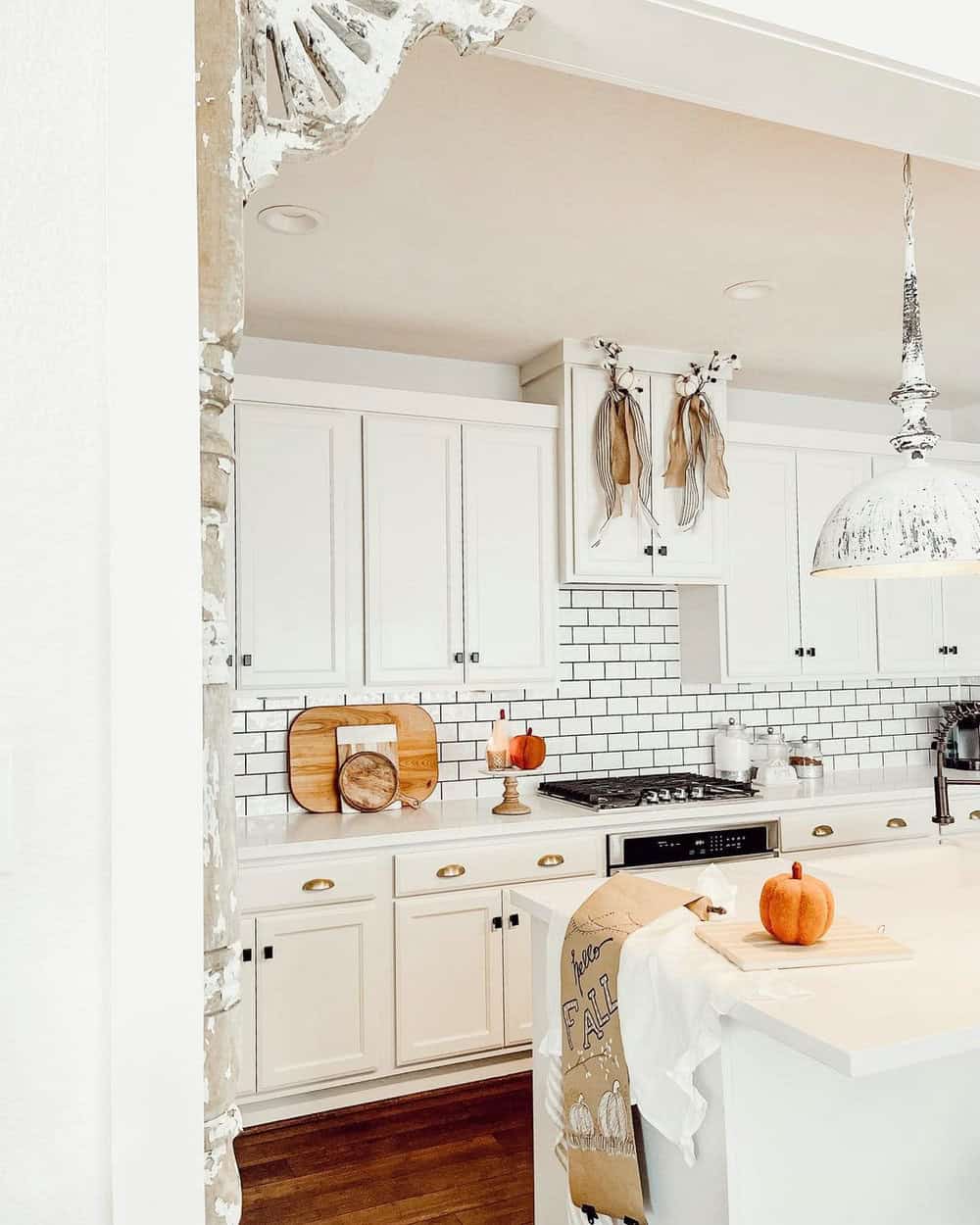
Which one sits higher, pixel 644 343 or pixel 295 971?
pixel 644 343

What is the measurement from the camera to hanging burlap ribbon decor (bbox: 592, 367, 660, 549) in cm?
384

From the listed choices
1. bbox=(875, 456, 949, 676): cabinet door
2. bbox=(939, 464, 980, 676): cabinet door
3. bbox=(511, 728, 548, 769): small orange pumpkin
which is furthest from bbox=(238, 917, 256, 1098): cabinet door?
bbox=(939, 464, 980, 676): cabinet door

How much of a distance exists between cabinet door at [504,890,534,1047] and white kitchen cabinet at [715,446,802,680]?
1395 mm

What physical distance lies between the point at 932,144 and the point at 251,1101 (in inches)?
121

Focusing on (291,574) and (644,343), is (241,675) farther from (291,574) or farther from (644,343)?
(644,343)

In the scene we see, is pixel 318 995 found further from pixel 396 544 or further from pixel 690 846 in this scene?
pixel 396 544

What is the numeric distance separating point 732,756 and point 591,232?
235cm

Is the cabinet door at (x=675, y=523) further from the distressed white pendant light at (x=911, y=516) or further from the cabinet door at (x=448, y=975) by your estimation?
the distressed white pendant light at (x=911, y=516)

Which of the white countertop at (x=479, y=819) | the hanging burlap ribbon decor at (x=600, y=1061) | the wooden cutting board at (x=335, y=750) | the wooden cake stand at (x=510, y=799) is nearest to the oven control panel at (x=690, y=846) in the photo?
the white countertop at (x=479, y=819)

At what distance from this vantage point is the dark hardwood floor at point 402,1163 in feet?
8.49

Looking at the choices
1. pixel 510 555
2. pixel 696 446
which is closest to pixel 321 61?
pixel 510 555

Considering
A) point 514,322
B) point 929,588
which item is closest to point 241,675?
point 514,322

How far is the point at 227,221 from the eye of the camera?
111 centimetres

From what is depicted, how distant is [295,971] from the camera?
3.13m
